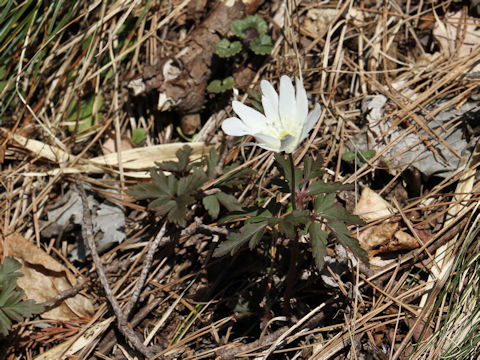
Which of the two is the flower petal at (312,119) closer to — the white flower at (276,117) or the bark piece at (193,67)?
the white flower at (276,117)

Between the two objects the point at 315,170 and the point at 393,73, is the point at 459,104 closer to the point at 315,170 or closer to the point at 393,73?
the point at 393,73

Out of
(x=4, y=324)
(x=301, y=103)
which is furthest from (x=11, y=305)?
(x=301, y=103)

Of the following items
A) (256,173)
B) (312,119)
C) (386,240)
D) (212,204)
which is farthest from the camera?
(256,173)

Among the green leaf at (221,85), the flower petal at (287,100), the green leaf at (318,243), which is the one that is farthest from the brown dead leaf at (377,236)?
the green leaf at (221,85)

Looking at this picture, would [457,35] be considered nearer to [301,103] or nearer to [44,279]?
[301,103]

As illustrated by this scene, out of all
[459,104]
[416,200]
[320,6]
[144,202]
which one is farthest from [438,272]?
[320,6]

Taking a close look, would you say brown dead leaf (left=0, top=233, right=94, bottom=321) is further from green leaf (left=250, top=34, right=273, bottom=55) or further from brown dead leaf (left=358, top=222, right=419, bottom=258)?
green leaf (left=250, top=34, right=273, bottom=55)
